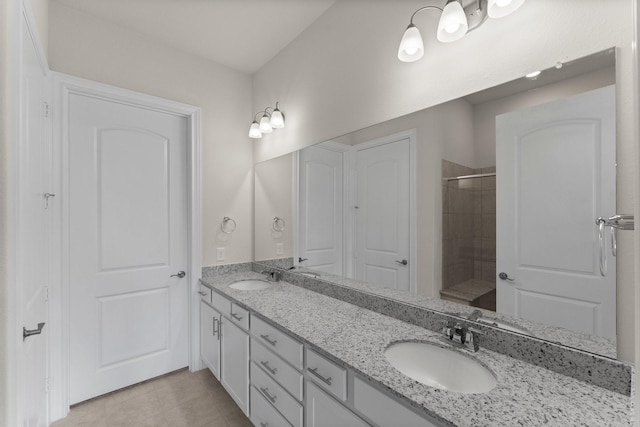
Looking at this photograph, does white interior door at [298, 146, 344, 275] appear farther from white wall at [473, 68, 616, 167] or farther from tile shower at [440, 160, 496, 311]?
white wall at [473, 68, 616, 167]

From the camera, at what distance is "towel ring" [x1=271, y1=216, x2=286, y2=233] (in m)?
2.48

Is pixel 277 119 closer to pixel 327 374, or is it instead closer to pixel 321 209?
pixel 321 209

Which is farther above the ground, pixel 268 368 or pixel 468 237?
pixel 468 237

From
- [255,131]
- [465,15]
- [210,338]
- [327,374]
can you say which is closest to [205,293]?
[210,338]

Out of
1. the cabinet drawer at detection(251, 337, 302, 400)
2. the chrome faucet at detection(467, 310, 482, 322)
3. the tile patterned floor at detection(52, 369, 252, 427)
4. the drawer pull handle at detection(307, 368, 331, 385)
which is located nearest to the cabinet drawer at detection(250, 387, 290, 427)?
the cabinet drawer at detection(251, 337, 302, 400)

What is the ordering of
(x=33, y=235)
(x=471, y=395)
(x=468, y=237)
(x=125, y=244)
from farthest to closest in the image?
(x=125, y=244) → (x=33, y=235) → (x=468, y=237) → (x=471, y=395)

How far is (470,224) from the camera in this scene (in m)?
1.25

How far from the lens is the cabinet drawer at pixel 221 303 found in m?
2.01

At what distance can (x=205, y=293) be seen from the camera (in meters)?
2.38

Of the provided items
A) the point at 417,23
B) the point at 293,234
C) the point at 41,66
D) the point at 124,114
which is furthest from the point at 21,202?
the point at 417,23

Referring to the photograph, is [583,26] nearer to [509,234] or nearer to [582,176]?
[582,176]

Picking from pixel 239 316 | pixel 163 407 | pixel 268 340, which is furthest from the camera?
pixel 163 407

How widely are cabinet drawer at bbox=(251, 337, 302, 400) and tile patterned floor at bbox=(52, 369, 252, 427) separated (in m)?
0.61

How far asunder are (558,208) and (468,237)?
1.09ft
